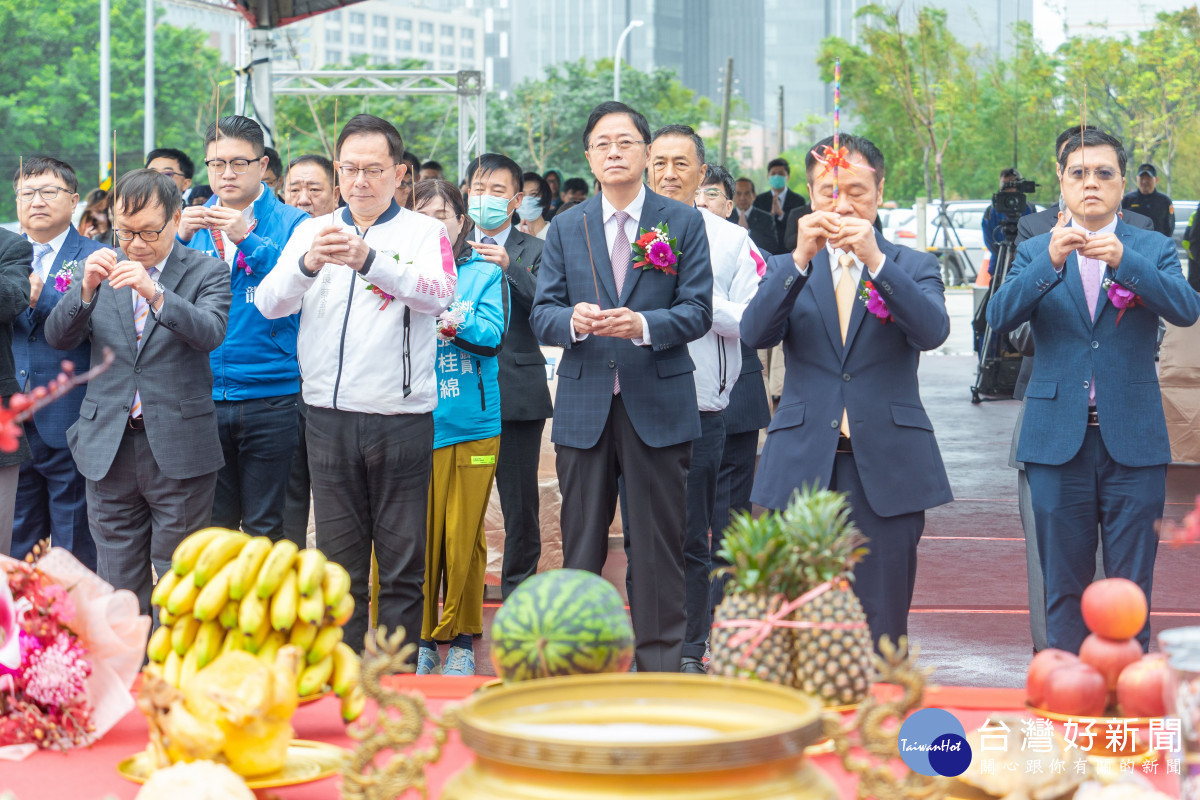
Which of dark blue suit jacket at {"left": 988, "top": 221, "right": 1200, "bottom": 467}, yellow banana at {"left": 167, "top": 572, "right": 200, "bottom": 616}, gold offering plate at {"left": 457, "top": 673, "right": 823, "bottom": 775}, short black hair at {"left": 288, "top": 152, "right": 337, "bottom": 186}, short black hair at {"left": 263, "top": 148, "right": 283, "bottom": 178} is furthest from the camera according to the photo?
short black hair at {"left": 263, "top": 148, "right": 283, "bottom": 178}

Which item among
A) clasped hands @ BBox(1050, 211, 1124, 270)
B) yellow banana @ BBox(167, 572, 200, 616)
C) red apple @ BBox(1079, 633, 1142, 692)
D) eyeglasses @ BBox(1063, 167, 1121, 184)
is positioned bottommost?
red apple @ BBox(1079, 633, 1142, 692)

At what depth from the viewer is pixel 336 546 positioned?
349 cm

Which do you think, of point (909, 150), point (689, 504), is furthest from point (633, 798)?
point (909, 150)

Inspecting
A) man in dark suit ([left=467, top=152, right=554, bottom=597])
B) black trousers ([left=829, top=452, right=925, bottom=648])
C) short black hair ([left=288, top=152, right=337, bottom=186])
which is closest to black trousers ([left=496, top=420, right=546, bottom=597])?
man in dark suit ([left=467, top=152, right=554, bottom=597])

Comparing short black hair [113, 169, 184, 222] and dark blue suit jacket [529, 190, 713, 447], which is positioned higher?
short black hair [113, 169, 184, 222]

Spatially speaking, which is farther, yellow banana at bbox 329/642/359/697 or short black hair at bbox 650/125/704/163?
short black hair at bbox 650/125/704/163

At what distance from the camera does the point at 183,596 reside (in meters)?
1.61

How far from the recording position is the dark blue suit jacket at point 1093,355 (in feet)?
10.8

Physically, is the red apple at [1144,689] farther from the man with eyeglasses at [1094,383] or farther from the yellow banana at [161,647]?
the man with eyeglasses at [1094,383]

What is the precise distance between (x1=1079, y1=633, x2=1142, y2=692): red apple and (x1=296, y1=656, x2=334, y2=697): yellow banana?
96 cm

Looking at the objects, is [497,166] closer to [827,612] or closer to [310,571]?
[310,571]

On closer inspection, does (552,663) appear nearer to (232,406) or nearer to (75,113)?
(232,406)

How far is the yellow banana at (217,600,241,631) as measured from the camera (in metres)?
1.61

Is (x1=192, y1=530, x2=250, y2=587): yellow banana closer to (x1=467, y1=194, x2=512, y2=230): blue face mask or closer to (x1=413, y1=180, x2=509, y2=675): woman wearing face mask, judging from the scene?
(x1=413, y1=180, x2=509, y2=675): woman wearing face mask
